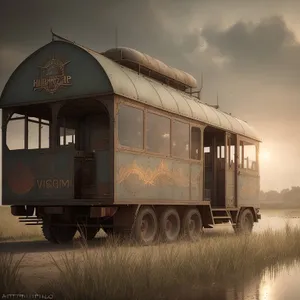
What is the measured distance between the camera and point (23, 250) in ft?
37.9

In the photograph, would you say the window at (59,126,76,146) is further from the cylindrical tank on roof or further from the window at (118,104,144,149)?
the window at (118,104,144,149)

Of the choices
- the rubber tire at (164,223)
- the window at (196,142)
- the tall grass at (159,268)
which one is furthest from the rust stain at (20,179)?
the window at (196,142)

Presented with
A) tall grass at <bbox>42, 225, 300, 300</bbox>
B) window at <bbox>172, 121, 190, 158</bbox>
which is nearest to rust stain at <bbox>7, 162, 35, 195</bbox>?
window at <bbox>172, 121, 190, 158</bbox>

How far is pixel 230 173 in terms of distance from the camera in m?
17.9

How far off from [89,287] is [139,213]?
5.85m

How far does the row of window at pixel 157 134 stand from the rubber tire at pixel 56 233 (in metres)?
3.06

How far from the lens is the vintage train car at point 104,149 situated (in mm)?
12227

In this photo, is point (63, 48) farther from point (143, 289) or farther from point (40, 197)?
point (143, 289)

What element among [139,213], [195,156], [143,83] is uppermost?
[143,83]

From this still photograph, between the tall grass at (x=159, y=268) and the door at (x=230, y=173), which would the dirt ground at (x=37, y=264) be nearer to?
the tall grass at (x=159, y=268)

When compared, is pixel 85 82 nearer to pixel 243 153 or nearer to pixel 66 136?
pixel 66 136

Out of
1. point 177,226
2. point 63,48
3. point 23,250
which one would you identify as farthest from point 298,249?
point 63,48

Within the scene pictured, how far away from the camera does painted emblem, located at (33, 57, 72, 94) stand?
1273 cm

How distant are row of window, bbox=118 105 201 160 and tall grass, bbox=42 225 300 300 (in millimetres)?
3085
